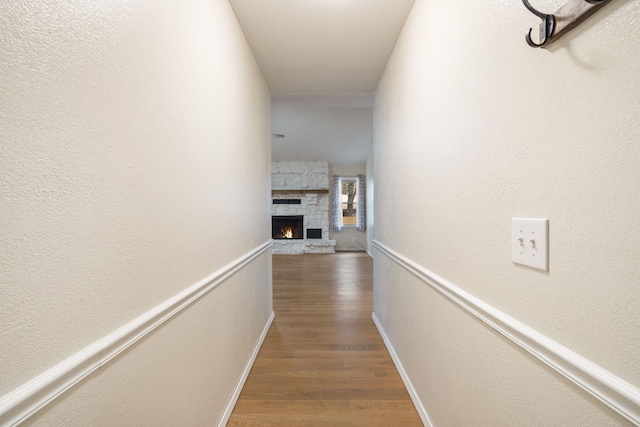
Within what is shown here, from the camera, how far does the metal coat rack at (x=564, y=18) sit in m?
0.56

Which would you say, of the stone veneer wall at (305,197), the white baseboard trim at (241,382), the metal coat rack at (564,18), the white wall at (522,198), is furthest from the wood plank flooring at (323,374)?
the stone veneer wall at (305,197)

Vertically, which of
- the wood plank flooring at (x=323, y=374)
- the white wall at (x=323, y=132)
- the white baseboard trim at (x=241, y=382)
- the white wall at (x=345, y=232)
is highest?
the white wall at (x=323, y=132)

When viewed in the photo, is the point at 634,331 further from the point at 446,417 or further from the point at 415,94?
A: the point at 415,94

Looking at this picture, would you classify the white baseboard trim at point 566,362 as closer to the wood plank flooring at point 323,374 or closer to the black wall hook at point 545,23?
the black wall hook at point 545,23

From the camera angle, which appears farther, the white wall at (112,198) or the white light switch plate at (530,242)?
the white light switch plate at (530,242)

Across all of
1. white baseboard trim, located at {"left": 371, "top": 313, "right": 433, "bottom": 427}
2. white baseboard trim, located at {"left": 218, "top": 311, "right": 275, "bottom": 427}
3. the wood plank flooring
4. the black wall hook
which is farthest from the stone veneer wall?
the black wall hook

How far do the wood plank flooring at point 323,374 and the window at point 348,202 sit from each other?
4.45 m

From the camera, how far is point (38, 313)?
54 centimetres

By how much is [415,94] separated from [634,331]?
1.47m

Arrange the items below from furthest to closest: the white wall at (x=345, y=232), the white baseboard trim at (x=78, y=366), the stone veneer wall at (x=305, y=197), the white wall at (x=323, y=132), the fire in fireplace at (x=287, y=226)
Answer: the white wall at (x=345, y=232)
the fire in fireplace at (x=287, y=226)
the stone veneer wall at (x=305, y=197)
the white wall at (x=323, y=132)
the white baseboard trim at (x=78, y=366)

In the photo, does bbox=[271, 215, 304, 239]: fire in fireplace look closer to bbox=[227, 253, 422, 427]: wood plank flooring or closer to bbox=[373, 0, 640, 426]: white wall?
bbox=[227, 253, 422, 427]: wood plank flooring

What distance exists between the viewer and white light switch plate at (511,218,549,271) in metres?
0.70

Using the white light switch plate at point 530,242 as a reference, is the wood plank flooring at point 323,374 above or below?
below

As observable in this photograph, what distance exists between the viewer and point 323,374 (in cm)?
202
